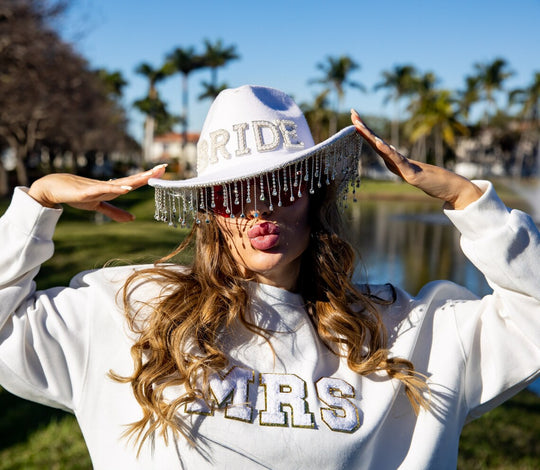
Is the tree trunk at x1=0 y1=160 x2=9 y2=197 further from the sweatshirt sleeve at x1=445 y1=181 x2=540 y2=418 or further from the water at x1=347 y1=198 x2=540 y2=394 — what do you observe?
the sweatshirt sleeve at x1=445 y1=181 x2=540 y2=418

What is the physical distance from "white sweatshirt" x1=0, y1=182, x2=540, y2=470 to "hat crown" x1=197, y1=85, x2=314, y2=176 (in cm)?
48

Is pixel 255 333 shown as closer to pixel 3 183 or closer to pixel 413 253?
pixel 413 253

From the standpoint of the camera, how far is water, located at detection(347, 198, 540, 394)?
31.5 ft

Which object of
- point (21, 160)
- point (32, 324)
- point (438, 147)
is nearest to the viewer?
point (32, 324)

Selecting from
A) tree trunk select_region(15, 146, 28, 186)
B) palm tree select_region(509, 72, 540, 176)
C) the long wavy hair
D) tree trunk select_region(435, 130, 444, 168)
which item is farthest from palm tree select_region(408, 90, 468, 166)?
the long wavy hair

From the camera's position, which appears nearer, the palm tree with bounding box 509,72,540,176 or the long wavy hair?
the long wavy hair

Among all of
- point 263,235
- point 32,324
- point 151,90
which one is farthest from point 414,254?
point 151,90

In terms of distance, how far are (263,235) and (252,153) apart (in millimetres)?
248

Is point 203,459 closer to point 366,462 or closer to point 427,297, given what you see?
point 366,462

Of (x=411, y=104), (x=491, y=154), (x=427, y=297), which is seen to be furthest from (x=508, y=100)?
(x=427, y=297)

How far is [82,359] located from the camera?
1649 millimetres

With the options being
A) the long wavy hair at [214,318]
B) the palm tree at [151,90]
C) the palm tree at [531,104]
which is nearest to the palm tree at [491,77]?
the palm tree at [531,104]

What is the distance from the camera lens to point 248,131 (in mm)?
1702

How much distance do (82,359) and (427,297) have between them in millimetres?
1118
